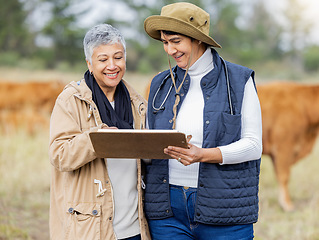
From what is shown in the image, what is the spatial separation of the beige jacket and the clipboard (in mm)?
154

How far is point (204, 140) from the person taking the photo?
2.26 metres

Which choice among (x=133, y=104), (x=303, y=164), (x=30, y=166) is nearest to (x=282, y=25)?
(x=303, y=164)

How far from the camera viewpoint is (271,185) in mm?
7133

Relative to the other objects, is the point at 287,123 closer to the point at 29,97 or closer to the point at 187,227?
the point at 187,227

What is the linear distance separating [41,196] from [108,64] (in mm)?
3877

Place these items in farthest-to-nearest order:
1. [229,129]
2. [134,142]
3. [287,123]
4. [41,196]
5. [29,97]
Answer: [29,97] < [287,123] < [41,196] < [229,129] < [134,142]

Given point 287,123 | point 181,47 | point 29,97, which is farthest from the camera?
point 29,97

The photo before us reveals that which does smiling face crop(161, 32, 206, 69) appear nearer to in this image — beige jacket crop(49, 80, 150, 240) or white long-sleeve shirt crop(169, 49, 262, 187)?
white long-sleeve shirt crop(169, 49, 262, 187)

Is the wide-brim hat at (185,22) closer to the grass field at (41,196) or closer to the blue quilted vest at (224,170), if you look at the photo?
the blue quilted vest at (224,170)

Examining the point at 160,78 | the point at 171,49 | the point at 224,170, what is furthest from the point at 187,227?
the point at 171,49

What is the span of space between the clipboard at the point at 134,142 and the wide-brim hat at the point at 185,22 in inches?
24.5

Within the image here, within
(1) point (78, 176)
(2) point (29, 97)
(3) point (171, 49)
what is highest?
(2) point (29, 97)

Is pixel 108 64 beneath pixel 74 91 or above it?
above

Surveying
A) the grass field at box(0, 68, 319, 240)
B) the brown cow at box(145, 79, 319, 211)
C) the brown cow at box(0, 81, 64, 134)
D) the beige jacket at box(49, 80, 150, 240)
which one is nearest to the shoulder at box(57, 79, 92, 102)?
the beige jacket at box(49, 80, 150, 240)
